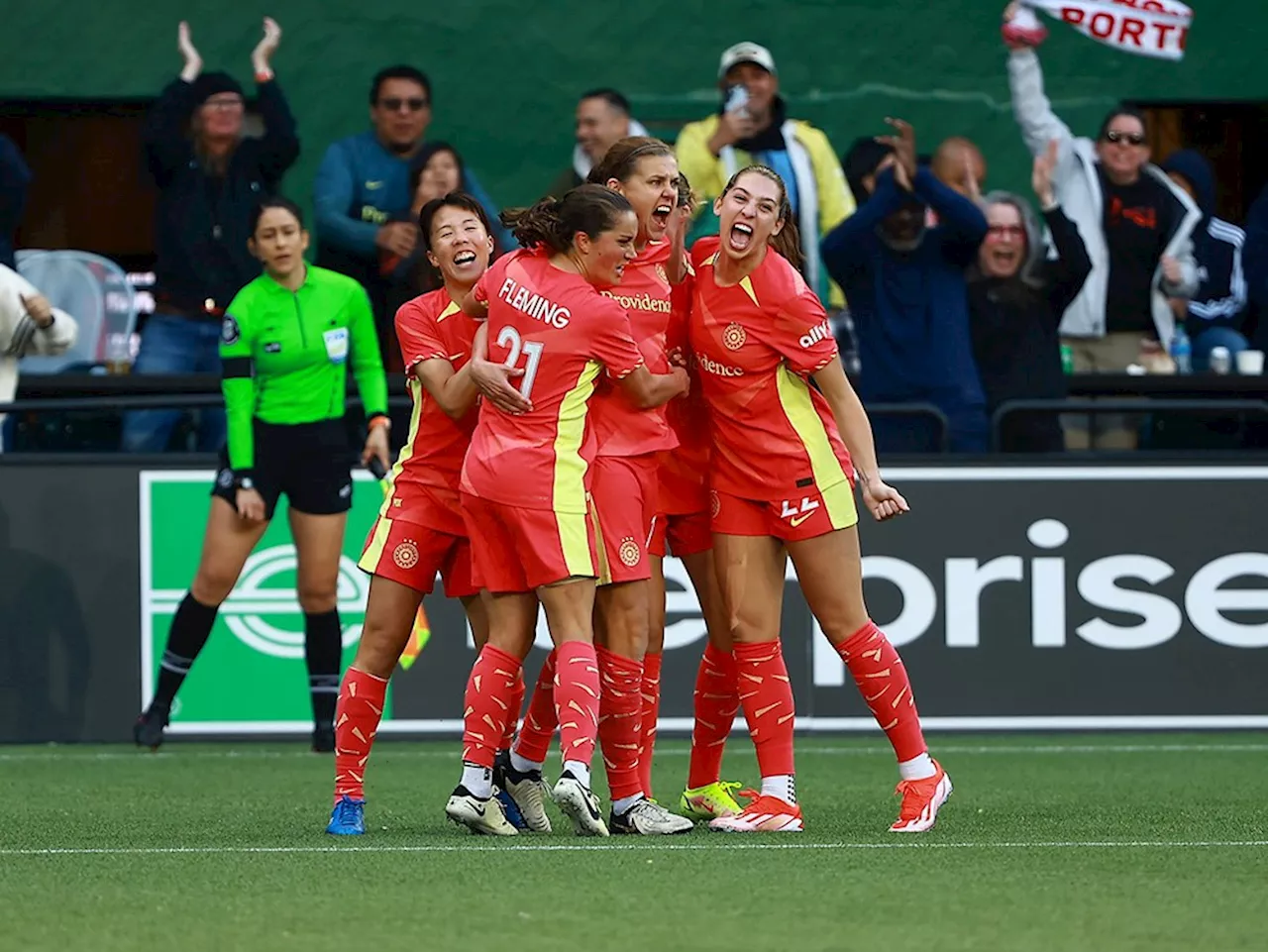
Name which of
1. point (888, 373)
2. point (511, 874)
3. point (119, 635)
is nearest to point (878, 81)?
point (888, 373)

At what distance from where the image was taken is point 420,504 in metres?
6.89

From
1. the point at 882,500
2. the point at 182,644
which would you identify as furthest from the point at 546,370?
the point at 182,644

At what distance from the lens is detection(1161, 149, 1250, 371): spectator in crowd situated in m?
12.4

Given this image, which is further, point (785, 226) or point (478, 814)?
point (785, 226)

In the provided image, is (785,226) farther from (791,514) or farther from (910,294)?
(910,294)

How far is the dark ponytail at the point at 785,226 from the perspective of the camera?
22.5 ft

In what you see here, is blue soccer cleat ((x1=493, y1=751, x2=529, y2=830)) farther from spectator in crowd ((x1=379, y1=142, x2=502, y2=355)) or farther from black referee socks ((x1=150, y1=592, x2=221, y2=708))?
spectator in crowd ((x1=379, y1=142, x2=502, y2=355))

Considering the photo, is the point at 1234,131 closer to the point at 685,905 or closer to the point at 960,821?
the point at 960,821

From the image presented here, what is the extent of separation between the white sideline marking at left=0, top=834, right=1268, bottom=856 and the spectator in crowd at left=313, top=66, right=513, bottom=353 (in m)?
5.15

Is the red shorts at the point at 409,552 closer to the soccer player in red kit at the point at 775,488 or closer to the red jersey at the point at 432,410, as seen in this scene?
the red jersey at the point at 432,410

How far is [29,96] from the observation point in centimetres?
1295

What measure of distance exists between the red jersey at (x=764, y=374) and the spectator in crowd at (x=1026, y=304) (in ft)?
14.5

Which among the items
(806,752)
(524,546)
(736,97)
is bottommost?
(806,752)

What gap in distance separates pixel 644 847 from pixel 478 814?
492 mm
